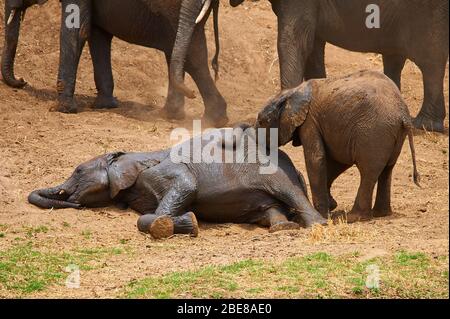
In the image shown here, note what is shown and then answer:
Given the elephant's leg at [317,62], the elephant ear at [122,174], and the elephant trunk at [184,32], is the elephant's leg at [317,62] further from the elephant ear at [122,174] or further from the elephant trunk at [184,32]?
the elephant ear at [122,174]

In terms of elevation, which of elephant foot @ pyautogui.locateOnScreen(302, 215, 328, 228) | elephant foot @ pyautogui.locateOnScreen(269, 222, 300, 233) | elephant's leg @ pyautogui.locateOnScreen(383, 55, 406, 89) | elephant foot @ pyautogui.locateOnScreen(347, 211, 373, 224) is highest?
elephant's leg @ pyautogui.locateOnScreen(383, 55, 406, 89)

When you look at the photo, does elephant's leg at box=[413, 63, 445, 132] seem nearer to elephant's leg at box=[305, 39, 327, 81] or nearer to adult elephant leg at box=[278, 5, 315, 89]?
elephant's leg at box=[305, 39, 327, 81]

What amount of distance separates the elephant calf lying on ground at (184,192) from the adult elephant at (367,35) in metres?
3.76

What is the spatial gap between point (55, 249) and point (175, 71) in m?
4.41

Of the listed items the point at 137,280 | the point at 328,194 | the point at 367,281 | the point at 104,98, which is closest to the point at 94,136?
the point at 104,98

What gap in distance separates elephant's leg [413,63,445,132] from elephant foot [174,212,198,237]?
5439 millimetres

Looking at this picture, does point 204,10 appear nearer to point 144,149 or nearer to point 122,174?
point 144,149

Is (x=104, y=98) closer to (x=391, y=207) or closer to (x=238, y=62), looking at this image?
(x=238, y=62)

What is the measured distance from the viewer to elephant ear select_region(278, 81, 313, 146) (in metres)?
11.1

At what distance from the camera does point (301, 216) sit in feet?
35.5

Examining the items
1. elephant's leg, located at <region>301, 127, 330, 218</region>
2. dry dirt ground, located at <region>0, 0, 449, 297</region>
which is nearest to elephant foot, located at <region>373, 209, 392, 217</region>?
dry dirt ground, located at <region>0, 0, 449, 297</region>

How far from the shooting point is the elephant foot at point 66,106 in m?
A: 15.1

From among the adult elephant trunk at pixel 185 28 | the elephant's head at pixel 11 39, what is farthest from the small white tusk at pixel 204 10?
the elephant's head at pixel 11 39

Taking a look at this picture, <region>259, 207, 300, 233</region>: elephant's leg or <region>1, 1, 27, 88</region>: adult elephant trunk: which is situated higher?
<region>1, 1, 27, 88</region>: adult elephant trunk
